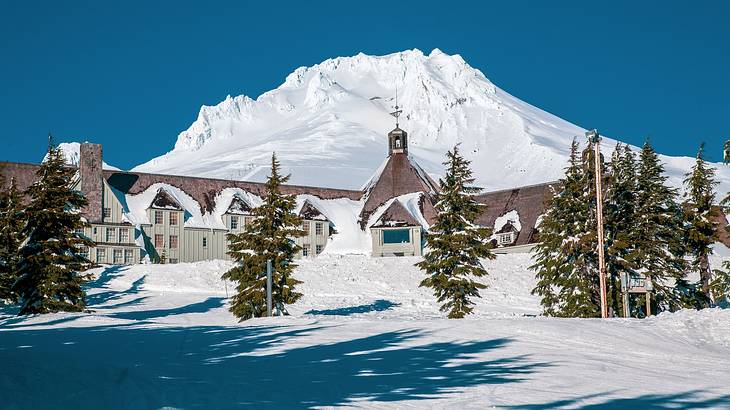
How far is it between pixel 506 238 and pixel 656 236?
78.4 ft

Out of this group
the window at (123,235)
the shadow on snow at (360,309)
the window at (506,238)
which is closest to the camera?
the shadow on snow at (360,309)

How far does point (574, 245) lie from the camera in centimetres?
3719

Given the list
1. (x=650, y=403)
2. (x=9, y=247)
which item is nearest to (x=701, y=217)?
(x=650, y=403)

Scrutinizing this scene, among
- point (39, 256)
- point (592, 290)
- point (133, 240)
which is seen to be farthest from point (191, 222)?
point (592, 290)

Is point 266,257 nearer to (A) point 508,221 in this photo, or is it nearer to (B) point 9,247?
(B) point 9,247

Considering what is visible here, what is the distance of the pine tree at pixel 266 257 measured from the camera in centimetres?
3506

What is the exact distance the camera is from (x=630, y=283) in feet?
112

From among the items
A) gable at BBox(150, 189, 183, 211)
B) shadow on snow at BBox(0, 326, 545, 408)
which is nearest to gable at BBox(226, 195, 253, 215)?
gable at BBox(150, 189, 183, 211)

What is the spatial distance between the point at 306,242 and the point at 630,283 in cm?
3971

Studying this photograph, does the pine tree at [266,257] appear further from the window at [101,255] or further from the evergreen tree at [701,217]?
the window at [101,255]

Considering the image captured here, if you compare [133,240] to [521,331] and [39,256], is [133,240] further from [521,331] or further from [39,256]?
[521,331]

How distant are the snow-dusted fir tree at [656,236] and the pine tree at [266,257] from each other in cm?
1529

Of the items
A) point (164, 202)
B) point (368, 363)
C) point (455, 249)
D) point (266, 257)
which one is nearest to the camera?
point (368, 363)

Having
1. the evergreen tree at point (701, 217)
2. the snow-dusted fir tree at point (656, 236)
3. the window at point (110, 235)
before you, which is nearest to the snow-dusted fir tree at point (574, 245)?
the snow-dusted fir tree at point (656, 236)
